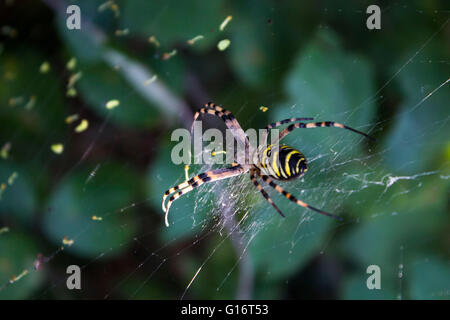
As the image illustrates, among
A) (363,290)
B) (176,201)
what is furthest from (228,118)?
(363,290)

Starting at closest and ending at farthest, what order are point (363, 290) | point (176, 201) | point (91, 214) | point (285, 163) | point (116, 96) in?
point (285, 163)
point (363, 290)
point (176, 201)
point (91, 214)
point (116, 96)

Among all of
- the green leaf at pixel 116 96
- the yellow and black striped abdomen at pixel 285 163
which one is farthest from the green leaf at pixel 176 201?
the yellow and black striped abdomen at pixel 285 163

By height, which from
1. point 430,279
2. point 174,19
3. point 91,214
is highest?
point 174,19

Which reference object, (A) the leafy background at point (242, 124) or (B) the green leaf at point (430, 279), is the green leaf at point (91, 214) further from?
(B) the green leaf at point (430, 279)

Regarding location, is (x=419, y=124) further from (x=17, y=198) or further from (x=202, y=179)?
(x=17, y=198)

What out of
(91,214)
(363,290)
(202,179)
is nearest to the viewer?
(202,179)

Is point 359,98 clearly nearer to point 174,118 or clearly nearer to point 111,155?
point 174,118

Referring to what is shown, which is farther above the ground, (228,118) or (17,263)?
(228,118)
